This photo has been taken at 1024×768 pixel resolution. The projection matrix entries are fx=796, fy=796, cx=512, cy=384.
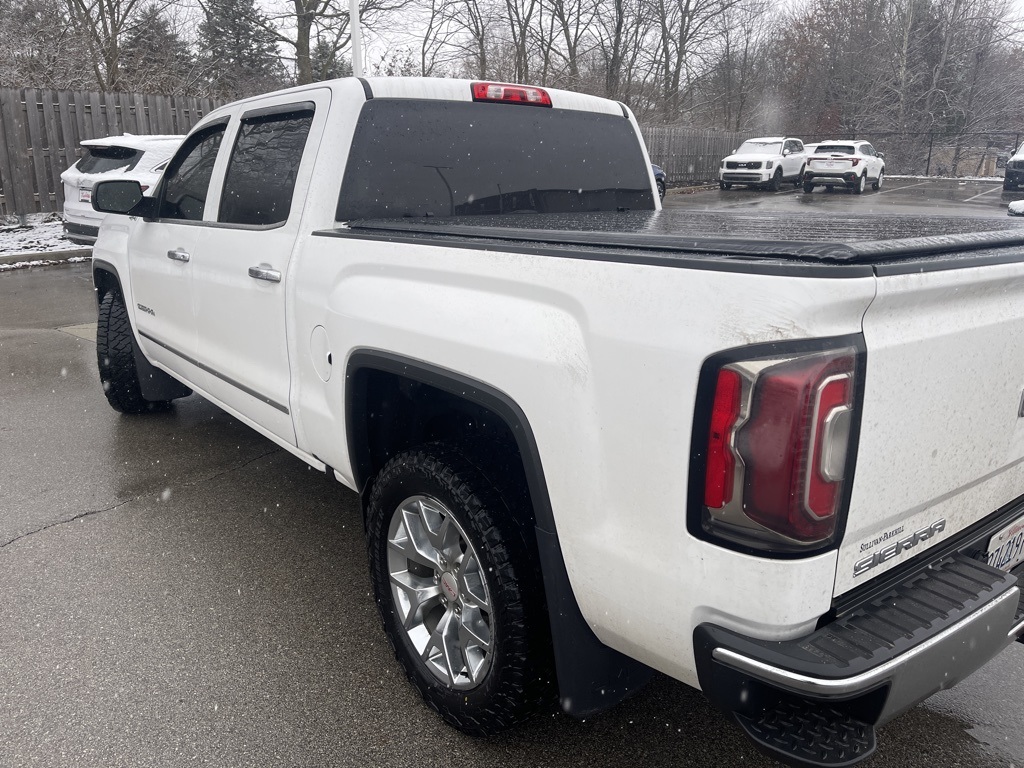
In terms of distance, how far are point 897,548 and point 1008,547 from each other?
595 millimetres

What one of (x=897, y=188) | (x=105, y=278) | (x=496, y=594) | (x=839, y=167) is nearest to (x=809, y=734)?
(x=496, y=594)

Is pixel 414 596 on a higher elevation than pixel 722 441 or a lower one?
lower

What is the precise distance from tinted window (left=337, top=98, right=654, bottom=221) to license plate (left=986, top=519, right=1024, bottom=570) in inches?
87.0

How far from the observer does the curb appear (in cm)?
1162

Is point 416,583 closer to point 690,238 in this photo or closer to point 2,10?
point 690,238

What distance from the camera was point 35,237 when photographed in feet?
43.8

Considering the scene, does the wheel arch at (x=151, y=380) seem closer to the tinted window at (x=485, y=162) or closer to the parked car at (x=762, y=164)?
the tinted window at (x=485, y=162)

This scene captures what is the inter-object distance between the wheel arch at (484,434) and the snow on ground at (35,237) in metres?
11.5

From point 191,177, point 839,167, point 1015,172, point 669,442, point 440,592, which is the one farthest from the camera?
point 839,167

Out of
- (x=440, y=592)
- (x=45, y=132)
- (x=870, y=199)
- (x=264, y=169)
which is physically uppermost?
(x=45, y=132)

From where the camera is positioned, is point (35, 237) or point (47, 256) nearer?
point (47, 256)

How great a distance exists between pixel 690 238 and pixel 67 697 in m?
2.38

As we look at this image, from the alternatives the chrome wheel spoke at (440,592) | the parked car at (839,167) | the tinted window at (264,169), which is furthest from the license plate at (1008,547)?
the parked car at (839,167)

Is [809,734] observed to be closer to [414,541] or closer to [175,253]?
[414,541]
